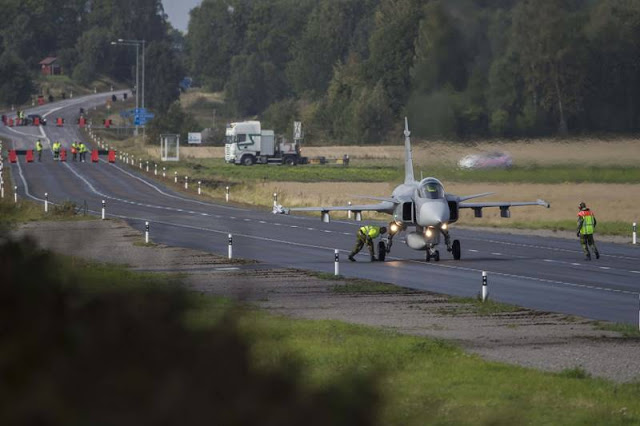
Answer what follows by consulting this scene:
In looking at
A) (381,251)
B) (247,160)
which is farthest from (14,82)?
(381,251)

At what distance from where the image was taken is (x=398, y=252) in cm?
4406

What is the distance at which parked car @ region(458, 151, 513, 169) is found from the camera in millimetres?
47844

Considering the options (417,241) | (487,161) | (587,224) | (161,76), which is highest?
(161,76)

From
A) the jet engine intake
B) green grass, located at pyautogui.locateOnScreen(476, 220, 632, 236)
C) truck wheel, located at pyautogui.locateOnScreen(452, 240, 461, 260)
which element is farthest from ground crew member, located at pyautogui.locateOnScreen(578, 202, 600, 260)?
green grass, located at pyautogui.locateOnScreen(476, 220, 632, 236)

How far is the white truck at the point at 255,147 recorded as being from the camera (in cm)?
11150

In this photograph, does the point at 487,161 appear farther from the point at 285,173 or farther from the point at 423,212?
the point at 285,173

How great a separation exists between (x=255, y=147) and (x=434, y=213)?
251 ft

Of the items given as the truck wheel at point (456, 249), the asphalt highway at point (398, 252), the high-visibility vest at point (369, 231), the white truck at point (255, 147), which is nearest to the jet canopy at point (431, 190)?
the high-visibility vest at point (369, 231)

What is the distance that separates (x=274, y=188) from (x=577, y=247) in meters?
36.4

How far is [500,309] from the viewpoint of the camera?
26.8m

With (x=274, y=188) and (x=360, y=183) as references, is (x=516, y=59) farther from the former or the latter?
(x=360, y=183)

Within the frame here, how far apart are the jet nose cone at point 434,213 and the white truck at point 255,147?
243 feet

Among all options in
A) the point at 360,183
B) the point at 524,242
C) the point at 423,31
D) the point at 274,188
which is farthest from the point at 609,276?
the point at 360,183

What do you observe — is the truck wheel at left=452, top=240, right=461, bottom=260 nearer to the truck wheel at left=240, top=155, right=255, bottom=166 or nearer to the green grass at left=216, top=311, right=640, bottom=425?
the green grass at left=216, top=311, right=640, bottom=425
